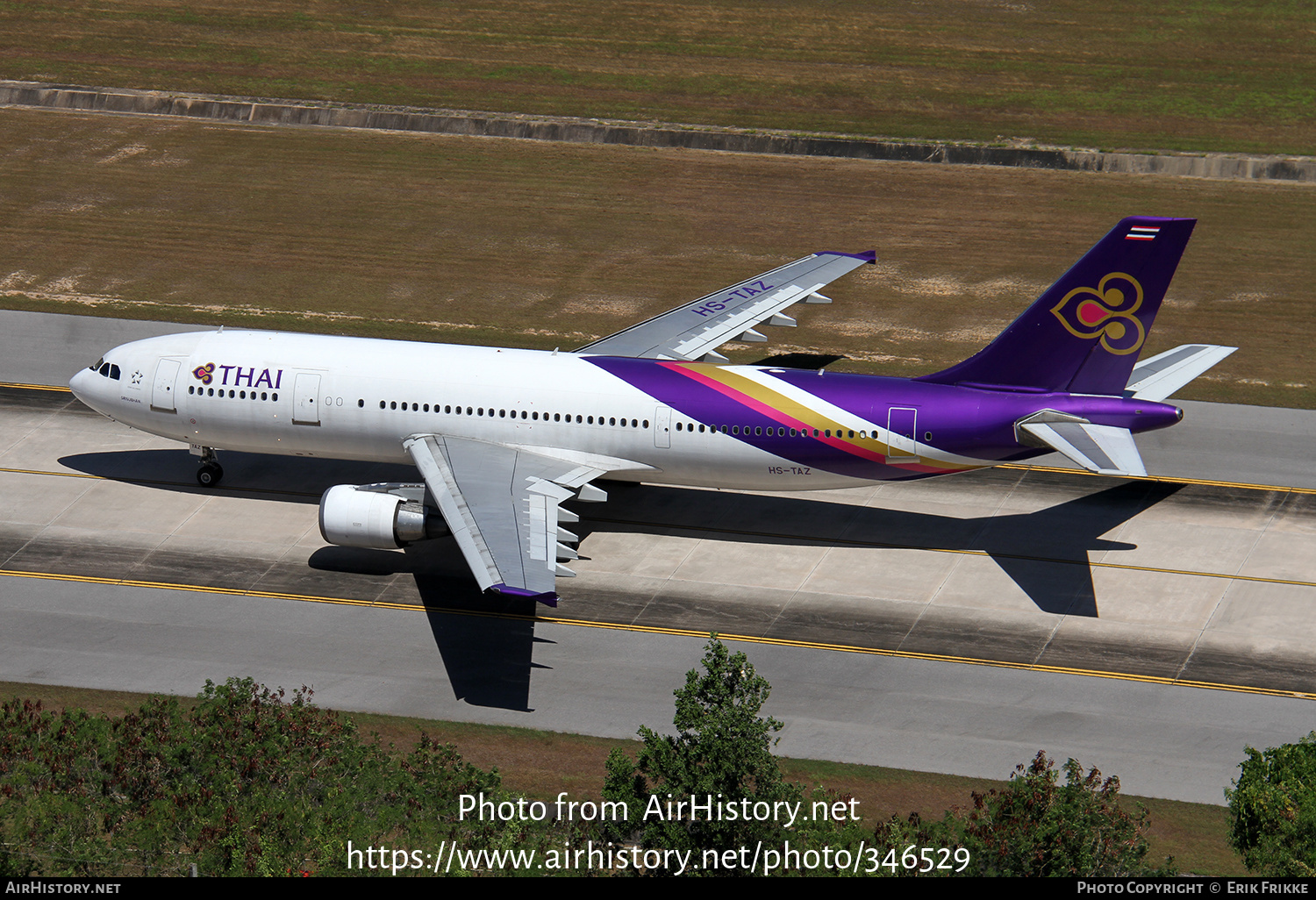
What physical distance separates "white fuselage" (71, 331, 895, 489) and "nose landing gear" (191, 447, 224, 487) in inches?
49.2

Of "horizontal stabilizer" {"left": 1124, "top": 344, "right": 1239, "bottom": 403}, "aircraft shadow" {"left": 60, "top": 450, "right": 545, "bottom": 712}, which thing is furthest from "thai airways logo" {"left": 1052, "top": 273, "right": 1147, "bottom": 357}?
"aircraft shadow" {"left": 60, "top": 450, "right": 545, "bottom": 712}

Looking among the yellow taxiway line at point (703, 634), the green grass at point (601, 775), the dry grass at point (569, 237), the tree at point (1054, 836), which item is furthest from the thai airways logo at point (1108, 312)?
the tree at point (1054, 836)

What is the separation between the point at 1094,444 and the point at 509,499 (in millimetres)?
16988

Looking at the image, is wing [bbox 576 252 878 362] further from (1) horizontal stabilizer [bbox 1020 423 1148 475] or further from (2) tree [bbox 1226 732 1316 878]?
(2) tree [bbox 1226 732 1316 878]

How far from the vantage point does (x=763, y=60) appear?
86.3 metres

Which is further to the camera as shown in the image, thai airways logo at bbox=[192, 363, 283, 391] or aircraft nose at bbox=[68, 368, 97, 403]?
aircraft nose at bbox=[68, 368, 97, 403]

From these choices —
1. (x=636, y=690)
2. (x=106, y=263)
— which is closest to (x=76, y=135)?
(x=106, y=263)

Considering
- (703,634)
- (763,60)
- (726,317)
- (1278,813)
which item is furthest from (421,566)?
(763,60)

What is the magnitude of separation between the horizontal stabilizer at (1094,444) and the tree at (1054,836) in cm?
1321

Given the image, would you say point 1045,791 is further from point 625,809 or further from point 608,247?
point 608,247

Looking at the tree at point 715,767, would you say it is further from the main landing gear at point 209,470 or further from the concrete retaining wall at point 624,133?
the concrete retaining wall at point 624,133

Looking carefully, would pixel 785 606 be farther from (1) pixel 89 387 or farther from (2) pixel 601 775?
(1) pixel 89 387

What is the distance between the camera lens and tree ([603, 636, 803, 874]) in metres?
26.2

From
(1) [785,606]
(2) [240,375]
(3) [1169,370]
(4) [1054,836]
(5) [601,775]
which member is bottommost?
(4) [1054,836]
